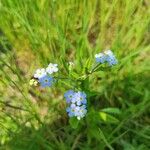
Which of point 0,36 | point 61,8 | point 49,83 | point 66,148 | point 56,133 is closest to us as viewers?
point 49,83

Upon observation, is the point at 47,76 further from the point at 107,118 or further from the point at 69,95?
the point at 107,118

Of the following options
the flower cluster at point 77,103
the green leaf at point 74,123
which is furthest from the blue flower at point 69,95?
the green leaf at point 74,123

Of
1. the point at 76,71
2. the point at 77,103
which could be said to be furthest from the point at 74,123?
the point at 76,71

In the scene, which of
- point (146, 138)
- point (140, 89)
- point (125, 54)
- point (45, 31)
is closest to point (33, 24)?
point (45, 31)

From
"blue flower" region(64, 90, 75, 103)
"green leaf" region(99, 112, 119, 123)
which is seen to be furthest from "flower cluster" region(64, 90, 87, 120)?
"green leaf" region(99, 112, 119, 123)

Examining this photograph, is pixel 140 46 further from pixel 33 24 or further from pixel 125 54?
pixel 33 24

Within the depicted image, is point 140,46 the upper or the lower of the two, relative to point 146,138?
upper

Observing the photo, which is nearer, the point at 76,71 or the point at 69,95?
the point at 69,95
